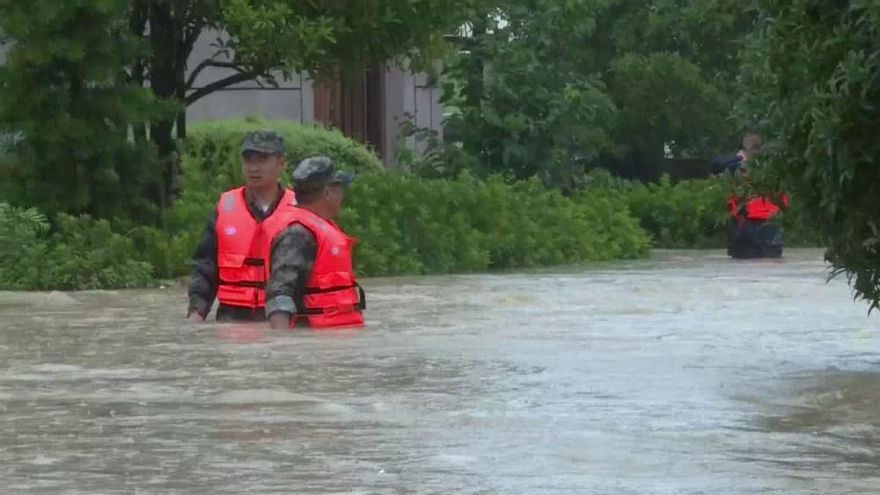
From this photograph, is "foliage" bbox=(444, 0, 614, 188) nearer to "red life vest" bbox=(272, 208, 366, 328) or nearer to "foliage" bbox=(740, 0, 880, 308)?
"red life vest" bbox=(272, 208, 366, 328)

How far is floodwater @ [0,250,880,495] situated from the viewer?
776 cm

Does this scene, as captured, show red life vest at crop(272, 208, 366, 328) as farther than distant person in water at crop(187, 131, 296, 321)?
No

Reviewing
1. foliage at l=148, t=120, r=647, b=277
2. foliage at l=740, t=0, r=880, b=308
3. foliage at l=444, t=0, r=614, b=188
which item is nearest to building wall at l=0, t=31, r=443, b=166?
foliage at l=444, t=0, r=614, b=188

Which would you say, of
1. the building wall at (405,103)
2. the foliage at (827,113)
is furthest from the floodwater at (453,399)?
the building wall at (405,103)

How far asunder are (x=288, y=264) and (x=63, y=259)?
4.84m

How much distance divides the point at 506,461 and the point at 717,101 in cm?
2249

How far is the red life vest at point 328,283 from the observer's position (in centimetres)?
1310

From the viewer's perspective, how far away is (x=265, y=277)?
13523 mm

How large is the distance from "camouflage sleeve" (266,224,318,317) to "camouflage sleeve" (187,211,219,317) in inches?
28.9

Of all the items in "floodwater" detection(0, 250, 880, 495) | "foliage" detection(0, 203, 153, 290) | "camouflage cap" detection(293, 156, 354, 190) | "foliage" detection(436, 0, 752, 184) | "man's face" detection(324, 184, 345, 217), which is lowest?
"floodwater" detection(0, 250, 880, 495)

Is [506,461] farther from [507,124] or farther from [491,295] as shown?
[507,124]

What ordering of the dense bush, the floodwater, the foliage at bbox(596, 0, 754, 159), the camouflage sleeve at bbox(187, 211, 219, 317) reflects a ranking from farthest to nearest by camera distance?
the foliage at bbox(596, 0, 754, 159), the dense bush, the camouflage sleeve at bbox(187, 211, 219, 317), the floodwater

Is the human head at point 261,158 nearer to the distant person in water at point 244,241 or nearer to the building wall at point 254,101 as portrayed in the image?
the distant person in water at point 244,241

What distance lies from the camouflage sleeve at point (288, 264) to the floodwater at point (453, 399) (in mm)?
182
